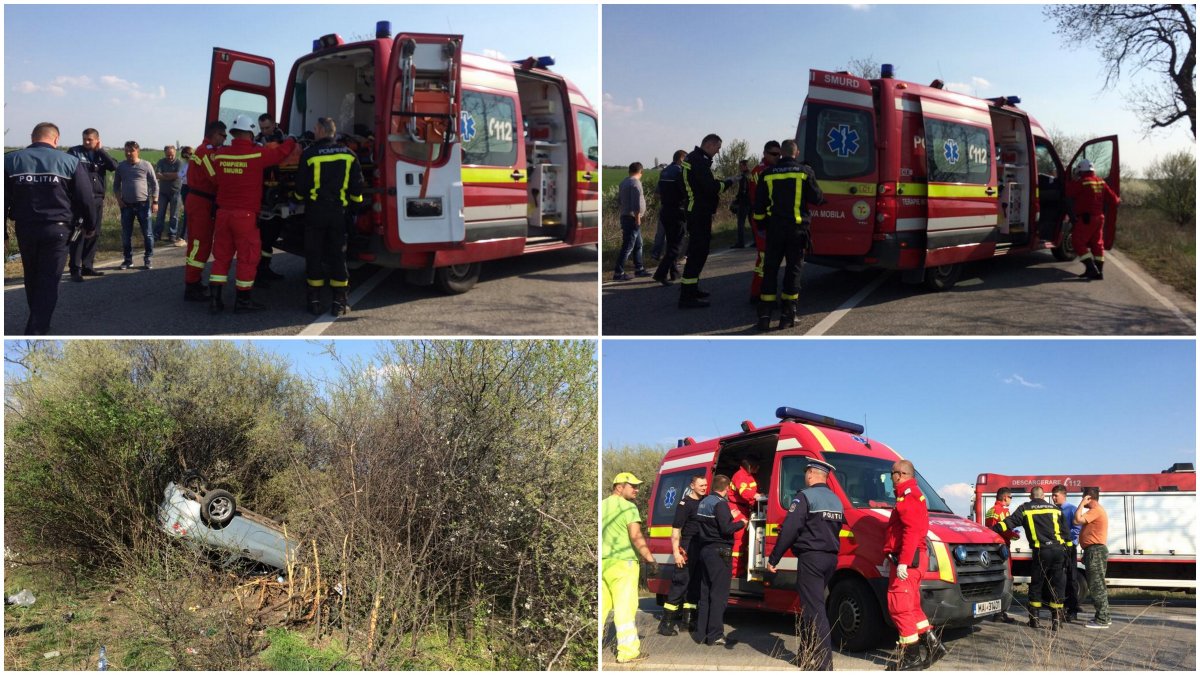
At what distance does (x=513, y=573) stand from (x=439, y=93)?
4473 mm

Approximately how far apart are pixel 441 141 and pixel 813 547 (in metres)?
5.08

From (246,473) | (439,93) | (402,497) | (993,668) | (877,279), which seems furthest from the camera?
(877,279)

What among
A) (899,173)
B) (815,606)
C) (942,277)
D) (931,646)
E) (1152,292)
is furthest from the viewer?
(1152,292)

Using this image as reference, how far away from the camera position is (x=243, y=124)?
9.24 meters

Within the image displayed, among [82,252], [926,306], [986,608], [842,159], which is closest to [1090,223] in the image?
[926,306]

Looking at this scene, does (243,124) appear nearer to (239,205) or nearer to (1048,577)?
(239,205)

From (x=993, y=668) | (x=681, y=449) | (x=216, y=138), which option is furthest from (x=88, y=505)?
(x=993, y=668)

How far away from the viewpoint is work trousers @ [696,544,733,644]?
618cm

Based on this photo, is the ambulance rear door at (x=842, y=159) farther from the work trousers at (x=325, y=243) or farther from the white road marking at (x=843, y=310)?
the work trousers at (x=325, y=243)

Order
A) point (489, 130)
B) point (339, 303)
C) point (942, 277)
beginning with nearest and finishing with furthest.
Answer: point (339, 303)
point (489, 130)
point (942, 277)

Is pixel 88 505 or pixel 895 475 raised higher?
pixel 895 475

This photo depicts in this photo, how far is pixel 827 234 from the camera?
30.6 ft

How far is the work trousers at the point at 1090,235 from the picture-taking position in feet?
37.8

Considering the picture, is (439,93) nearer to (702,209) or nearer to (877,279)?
(702,209)
